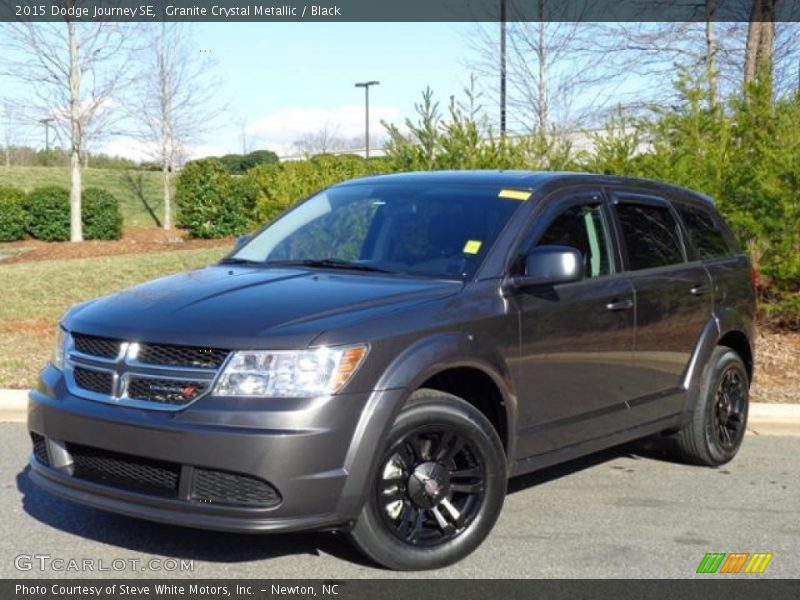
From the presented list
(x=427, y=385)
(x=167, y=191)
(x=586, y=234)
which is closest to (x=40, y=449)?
(x=427, y=385)

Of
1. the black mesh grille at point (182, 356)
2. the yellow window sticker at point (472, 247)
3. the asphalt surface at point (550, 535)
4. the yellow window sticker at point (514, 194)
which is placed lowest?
the asphalt surface at point (550, 535)

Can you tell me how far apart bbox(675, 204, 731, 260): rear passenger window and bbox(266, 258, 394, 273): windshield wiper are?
2398 mm

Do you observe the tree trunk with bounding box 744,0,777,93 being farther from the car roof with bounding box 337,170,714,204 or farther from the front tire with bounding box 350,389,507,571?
the front tire with bounding box 350,389,507,571

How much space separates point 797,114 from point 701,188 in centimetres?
134

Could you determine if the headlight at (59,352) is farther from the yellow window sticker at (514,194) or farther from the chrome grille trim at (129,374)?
the yellow window sticker at (514,194)

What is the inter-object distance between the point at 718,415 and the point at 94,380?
13.2 feet

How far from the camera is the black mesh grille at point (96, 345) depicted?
429 centimetres

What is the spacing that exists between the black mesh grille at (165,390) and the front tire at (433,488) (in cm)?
82

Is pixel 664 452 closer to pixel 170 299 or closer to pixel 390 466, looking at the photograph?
pixel 390 466

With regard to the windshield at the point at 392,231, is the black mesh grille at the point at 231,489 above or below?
below

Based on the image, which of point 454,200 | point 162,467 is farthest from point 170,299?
point 454,200

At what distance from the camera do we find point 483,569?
14.9ft

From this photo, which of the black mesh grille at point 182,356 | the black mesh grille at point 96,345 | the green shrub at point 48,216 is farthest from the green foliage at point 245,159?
the black mesh grille at point 182,356

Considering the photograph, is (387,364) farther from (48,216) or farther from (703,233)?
(48,216)
